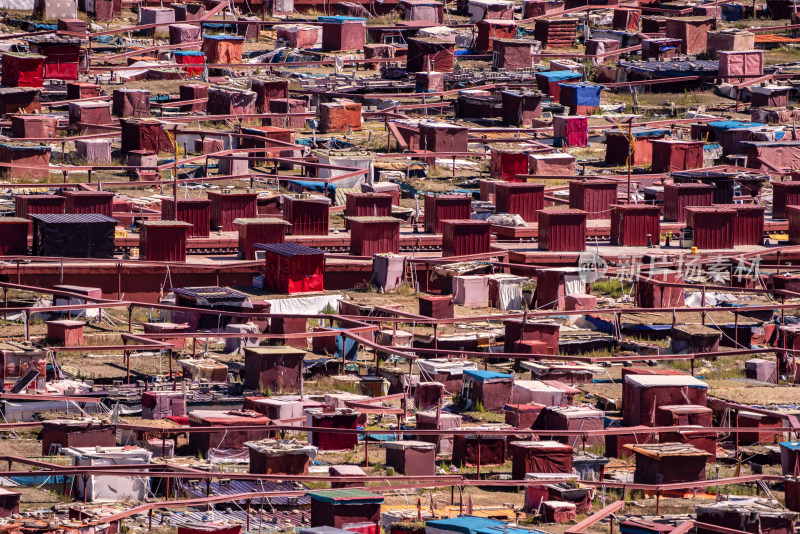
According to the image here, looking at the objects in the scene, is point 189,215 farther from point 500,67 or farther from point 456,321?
point 500,67

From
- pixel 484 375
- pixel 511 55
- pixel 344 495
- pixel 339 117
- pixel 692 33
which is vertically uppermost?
pixel 692 33

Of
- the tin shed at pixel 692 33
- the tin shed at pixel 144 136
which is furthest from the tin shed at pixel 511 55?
the tin shed at pixel 144 136

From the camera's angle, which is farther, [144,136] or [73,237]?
[144,136]

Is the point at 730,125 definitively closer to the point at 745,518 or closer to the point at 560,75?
the point at 560,75

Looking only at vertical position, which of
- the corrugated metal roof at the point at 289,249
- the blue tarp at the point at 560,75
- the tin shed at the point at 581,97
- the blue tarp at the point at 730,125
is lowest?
the corrugated metal roof at the point at 289,249

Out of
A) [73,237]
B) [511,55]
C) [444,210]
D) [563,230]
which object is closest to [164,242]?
[73,237]

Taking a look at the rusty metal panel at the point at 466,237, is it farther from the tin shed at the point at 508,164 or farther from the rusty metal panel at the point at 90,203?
the tin shed at the point at 508,164

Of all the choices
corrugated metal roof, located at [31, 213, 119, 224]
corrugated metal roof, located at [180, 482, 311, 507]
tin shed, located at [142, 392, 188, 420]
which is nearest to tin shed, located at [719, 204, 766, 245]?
corrugated metal roof, located at [31, 213, 119, 224]
